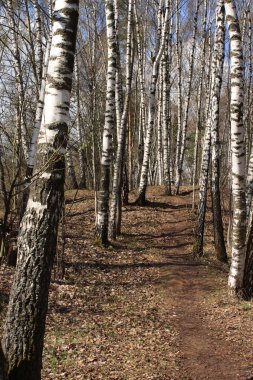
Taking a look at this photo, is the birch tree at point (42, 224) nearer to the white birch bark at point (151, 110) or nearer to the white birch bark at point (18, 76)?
the white birch bark at point (18, 76)

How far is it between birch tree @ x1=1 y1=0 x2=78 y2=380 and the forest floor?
137cm

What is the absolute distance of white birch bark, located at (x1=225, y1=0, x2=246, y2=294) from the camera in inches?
316

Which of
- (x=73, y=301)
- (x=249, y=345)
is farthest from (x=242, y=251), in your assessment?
(x=73, y=301)

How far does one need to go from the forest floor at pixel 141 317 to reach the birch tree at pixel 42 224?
137cm

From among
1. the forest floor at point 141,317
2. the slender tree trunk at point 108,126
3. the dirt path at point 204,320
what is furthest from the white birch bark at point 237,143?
the slender tree trunk at point 108,126

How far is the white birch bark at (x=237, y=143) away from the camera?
8.02 metres

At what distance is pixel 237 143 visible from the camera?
8.24 metres

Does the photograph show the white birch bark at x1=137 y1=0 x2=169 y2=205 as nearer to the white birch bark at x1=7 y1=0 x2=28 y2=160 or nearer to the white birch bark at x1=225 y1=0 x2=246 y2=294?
the white birch bark at x1=7 y1=0 x2=28 y2=160

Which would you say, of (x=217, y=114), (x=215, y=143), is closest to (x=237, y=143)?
(x=217, y=114)

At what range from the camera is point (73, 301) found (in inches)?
317

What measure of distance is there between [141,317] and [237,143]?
3.81 metres

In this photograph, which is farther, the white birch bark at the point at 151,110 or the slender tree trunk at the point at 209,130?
the white birch bark at the point at 151,110

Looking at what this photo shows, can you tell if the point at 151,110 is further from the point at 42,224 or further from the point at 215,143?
the point at 42,224

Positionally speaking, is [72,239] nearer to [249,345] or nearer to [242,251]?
[242,251]
